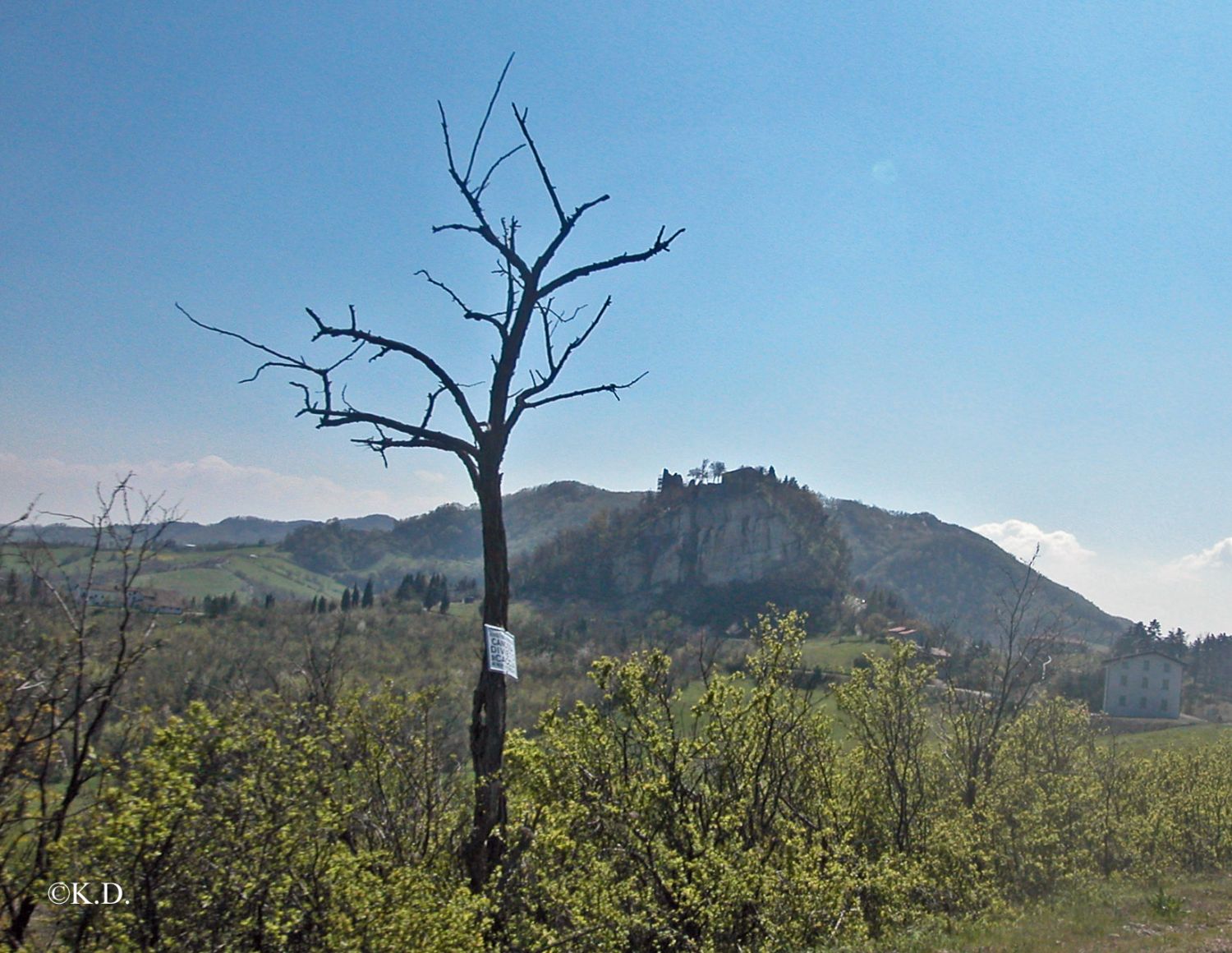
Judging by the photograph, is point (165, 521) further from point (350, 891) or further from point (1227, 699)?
point (1227, 699)

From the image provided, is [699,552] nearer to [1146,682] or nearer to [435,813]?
[1146,682]

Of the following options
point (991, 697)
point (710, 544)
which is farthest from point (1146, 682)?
point (710, 544)

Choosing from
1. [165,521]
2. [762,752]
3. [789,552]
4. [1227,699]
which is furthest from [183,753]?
[789,552]

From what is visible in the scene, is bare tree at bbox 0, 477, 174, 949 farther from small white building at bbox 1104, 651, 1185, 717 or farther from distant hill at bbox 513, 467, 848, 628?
distant hill at bbox 513, 467, 848, 628

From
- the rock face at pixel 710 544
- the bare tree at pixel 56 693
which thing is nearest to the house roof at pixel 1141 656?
the rock face at pixel 710 544

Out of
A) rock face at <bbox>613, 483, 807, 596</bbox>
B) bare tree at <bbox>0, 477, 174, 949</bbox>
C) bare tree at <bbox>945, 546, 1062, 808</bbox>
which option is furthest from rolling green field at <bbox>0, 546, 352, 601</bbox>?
bare tree at <bbox>0, 477, 174, 949</bbox>

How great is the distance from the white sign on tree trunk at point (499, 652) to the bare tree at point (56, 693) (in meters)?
2.02

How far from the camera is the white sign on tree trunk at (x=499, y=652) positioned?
5738mm

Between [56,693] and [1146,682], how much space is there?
3609 inches

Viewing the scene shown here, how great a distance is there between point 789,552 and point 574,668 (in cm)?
11253

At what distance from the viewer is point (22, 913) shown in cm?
393

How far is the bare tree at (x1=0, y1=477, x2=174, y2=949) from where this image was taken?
412 centimetres

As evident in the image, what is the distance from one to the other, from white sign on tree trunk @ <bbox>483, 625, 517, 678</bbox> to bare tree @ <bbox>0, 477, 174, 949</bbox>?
2020 mm

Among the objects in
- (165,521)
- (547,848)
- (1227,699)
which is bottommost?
(1227,699)
